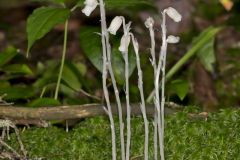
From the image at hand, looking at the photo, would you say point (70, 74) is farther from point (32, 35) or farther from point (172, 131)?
point (172, 131)

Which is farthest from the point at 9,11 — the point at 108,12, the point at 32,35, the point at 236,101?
the point at 32,35

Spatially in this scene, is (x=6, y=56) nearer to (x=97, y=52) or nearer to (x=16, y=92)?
(x=16, y=92)

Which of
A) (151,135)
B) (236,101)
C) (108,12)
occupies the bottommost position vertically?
(236,101)

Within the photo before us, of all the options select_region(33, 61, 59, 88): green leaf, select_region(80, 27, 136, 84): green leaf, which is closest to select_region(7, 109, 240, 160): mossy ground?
select_region(80, 27, 136, 84): green leaf

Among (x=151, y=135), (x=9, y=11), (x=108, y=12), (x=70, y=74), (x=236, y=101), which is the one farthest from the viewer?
(x=9, y=11)

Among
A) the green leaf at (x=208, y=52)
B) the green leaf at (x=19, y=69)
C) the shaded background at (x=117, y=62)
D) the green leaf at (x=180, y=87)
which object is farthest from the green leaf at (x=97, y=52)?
the green leaf at (x=208, y=52)

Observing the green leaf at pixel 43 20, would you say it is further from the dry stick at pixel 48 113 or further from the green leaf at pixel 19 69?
the green leaf at pixel 19 69

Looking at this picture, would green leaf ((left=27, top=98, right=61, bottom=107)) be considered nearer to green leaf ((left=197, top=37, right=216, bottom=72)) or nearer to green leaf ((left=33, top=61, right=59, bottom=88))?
green leaf ((left=33, top=61, right=59, bottom=88))
